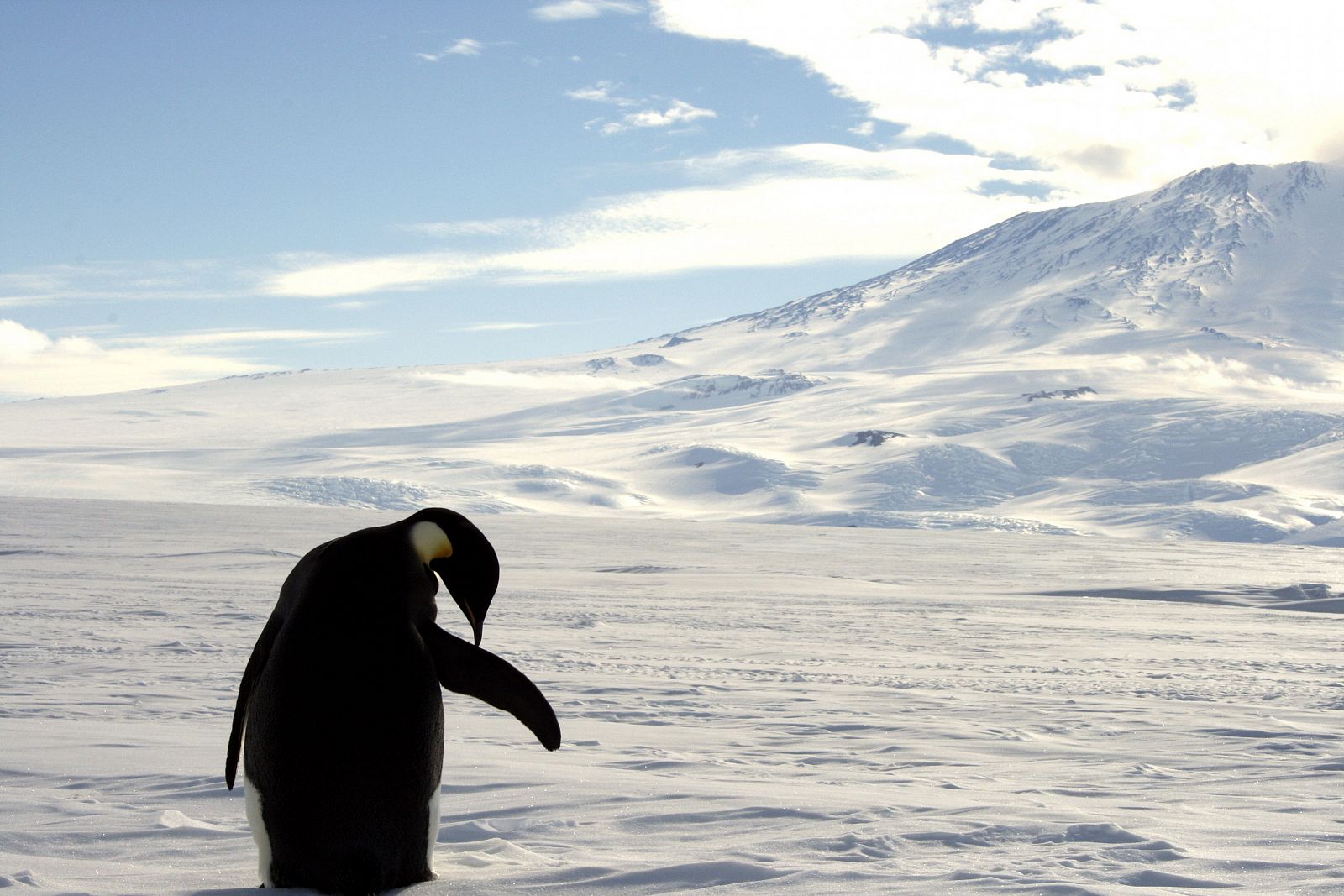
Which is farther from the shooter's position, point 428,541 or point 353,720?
point 428,541

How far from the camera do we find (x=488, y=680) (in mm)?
2877

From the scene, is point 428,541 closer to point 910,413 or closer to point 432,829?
point 432,829

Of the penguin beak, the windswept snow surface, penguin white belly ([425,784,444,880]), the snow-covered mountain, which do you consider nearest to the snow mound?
Result: the snow-covered mountain

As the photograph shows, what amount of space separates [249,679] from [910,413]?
3240 inches

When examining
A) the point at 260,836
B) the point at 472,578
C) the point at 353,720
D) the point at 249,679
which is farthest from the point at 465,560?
→ the point at 260,836

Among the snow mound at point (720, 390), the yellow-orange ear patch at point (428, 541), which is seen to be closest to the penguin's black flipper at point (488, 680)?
the yellow-orange ear patch at point (428, 541)

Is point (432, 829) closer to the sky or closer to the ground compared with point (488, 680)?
closer to the ground

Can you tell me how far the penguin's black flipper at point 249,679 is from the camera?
2.85 m

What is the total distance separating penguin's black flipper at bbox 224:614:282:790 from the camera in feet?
9.34

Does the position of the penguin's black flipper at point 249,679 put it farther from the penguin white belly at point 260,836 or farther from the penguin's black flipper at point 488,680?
the penguin's black flipper at point 488,680

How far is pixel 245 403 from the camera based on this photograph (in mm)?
109250

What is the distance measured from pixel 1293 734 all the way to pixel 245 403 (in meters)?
111

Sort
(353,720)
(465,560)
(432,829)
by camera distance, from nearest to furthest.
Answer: (353,720) < (432,829) < (465,560)

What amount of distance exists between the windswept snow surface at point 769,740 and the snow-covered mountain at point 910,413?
3383 centimetres
